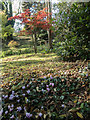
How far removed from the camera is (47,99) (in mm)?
1995

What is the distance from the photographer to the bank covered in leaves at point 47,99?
5.55 feet

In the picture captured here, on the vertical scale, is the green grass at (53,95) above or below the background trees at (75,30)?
below

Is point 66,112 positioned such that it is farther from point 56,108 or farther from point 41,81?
point 41,81

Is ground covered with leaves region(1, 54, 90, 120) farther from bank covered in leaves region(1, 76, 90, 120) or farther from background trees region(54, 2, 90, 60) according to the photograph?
background trees region(54, 2, 90, 60)

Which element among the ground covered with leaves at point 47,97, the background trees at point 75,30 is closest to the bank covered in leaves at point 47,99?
the ground covered with leaves at point 47,97

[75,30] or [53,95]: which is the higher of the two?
[75,30]

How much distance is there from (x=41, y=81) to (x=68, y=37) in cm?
175

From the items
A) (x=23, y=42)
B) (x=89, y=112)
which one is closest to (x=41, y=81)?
(x=89, y=112)

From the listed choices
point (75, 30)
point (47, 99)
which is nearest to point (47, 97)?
point (47, 99)

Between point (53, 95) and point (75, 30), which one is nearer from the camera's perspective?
point (53, 95)

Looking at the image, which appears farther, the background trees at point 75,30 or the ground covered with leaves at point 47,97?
the background trees at point 75,30

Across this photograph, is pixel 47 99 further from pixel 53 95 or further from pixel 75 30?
pixel 75 30

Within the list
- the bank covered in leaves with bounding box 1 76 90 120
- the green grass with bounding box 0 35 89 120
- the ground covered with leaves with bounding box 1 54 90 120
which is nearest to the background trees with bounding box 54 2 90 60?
the green grass with bounding box 0 35 89 120

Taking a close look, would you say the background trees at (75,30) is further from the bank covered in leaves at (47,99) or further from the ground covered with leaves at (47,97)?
the bank covered in leaves at (47,99)
